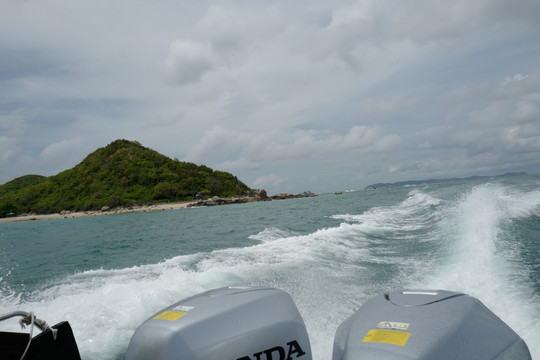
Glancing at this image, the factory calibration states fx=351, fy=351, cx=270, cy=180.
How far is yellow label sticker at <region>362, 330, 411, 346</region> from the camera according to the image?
175cm

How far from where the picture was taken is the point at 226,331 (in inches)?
82.0

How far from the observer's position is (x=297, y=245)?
8719 mm

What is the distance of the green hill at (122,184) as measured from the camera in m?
71.3

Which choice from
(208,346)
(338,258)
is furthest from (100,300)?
(338,258)

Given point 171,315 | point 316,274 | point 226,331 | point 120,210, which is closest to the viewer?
point 226,331

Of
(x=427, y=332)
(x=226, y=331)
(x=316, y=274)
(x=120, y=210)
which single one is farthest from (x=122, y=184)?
(x=427, y=332)

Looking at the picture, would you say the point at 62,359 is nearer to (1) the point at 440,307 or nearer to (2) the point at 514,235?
(1) the point at 440,307

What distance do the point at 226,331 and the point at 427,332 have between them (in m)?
1.11

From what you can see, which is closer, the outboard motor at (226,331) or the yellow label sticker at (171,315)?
the outboard motor at (226,331)

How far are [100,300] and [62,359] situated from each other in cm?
282

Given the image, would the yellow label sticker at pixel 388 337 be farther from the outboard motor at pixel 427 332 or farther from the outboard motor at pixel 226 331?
the outboard motor at pixel 226 331

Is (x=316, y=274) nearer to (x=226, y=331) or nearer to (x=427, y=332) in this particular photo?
(x=226, y=331)

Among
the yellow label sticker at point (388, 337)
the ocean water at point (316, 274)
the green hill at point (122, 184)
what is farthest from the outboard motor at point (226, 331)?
the green hill at point (122, 184)

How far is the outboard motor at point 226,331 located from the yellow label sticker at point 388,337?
0.59 meters
